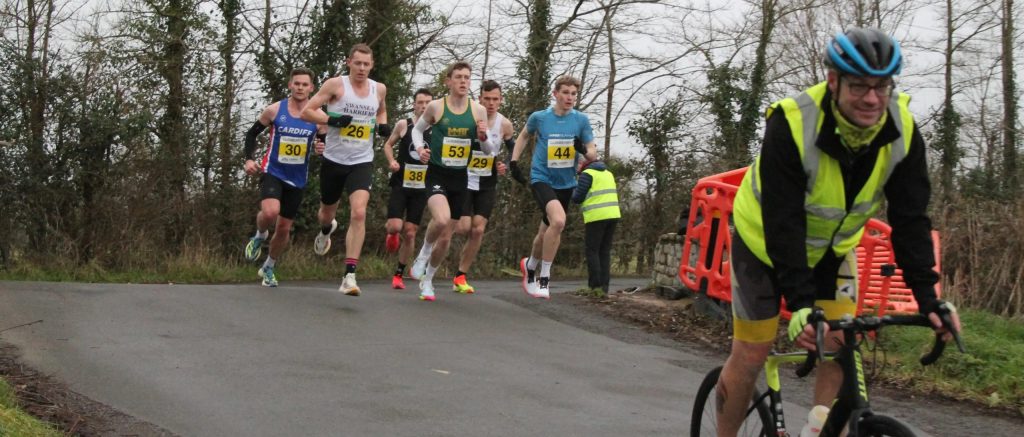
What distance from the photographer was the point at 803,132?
3783mm

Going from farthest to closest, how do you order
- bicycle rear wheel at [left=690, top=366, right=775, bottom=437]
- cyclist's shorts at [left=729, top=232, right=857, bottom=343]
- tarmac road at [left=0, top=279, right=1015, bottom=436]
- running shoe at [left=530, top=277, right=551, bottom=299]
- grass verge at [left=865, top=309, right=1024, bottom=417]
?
running shoe at [left=530, top=277, right=551, bottom=299] → grass verge at [left=865, top=309, right=1024, bottom=417] → tarmac road at [left=0, top=279, right=1015, bottom=436] → bicycle rear wheel at [left=690, top=366, right=775, bottom=437] → cyclist's shorts at [left=729, top=232, right=857, bottom=343]

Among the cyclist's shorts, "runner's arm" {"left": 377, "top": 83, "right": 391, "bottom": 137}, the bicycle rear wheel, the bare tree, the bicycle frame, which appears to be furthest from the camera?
the bare tree

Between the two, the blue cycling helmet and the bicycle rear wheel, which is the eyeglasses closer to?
the blue cycling helmet

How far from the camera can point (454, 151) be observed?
436 inches

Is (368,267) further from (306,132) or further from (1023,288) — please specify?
(1023,288)

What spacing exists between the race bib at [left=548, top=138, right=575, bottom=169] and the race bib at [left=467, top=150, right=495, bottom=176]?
0.59 m

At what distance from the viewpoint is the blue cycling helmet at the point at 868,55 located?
346cm

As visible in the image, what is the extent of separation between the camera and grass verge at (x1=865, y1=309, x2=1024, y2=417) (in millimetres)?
7449

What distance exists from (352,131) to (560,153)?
2.10 metres

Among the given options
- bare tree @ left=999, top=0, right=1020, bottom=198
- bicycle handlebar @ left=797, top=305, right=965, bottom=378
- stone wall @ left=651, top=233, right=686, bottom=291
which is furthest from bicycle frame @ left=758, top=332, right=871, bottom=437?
bare tree @ left=999, top=0, right=1020, bottom=198

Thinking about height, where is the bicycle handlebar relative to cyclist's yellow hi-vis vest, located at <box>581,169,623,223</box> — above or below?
below

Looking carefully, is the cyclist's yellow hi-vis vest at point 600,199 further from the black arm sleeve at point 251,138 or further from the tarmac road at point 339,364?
the black arm sleeve at point 251,138

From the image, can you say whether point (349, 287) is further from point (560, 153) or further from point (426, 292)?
point (560, 153)

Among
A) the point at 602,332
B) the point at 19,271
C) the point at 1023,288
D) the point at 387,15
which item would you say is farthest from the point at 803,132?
the point at 387,15
